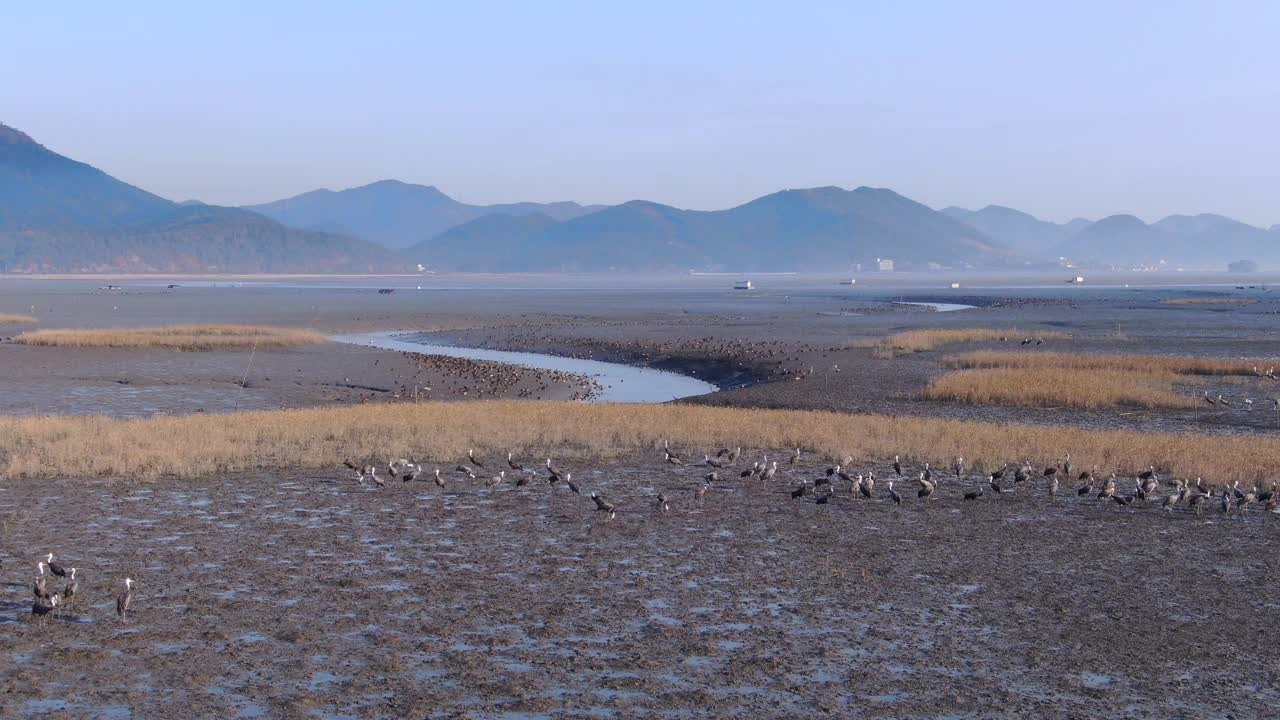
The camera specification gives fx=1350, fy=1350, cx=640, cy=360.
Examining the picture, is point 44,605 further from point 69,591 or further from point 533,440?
point 533,440

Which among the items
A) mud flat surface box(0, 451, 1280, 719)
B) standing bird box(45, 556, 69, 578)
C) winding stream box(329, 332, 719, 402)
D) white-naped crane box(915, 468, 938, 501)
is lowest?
winding stream box(329, 332, 719, 402)

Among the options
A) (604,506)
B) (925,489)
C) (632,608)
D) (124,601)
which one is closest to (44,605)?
(124,601)

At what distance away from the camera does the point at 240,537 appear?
17953 millimetres

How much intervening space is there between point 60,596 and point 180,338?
157ft

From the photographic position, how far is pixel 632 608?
1451 centimetres

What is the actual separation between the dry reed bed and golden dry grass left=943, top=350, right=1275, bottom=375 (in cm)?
1624

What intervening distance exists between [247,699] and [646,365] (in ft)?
145

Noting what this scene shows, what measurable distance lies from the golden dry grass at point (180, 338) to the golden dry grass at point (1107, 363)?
29.9 m

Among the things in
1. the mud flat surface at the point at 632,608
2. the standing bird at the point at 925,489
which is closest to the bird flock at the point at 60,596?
the mud flat surface at the point at 632,608

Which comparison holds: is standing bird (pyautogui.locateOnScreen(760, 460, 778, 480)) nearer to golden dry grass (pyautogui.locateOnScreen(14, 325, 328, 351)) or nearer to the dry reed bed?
the dry reed bed

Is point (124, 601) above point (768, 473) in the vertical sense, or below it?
above

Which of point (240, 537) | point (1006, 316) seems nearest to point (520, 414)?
point (240, 537)

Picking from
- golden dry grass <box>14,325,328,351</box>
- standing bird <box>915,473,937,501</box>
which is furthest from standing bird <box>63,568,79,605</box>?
golden dry grass <box>14,325,328,351</box>

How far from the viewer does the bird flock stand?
1351cm
